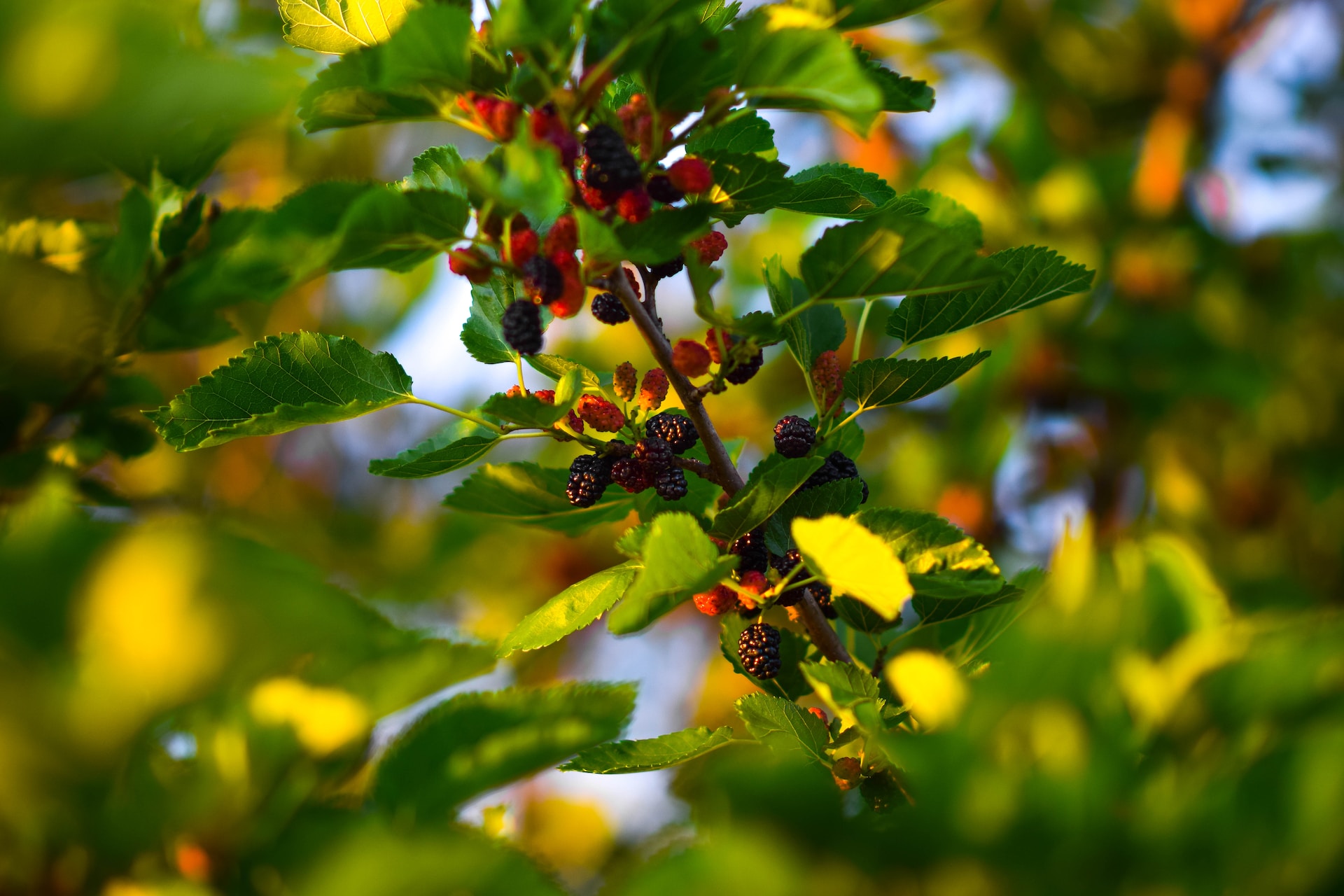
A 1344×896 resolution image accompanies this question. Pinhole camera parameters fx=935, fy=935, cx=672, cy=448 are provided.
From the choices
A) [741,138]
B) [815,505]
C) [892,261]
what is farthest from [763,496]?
[741,138]

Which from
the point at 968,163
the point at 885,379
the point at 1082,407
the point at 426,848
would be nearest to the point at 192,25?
the point at 885,379

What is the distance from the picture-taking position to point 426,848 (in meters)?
0.41

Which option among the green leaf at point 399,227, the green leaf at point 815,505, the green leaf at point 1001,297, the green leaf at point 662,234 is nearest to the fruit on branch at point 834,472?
the green leaf at point 815,505

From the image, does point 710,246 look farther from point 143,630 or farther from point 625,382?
point 143,630

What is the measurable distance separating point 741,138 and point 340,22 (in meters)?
0.31

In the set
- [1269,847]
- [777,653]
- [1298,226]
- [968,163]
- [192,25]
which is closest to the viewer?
[1269,847]

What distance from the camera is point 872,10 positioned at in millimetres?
629

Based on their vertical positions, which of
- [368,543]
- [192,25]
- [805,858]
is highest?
[192,25]

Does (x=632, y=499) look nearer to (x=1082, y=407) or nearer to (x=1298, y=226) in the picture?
(x=1082, y=407)

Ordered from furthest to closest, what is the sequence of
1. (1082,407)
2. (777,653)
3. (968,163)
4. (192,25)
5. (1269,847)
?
(1082,407) < (968,163) < (192,25) < (777,653) < (1269,847)

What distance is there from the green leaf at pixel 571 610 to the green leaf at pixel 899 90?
1.24ft

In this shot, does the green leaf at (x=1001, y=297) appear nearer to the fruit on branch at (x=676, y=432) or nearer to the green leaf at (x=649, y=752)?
the fruit on branch at (x=676, y=432)

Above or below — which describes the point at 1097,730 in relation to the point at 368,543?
above

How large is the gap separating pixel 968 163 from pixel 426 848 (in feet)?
6.12
